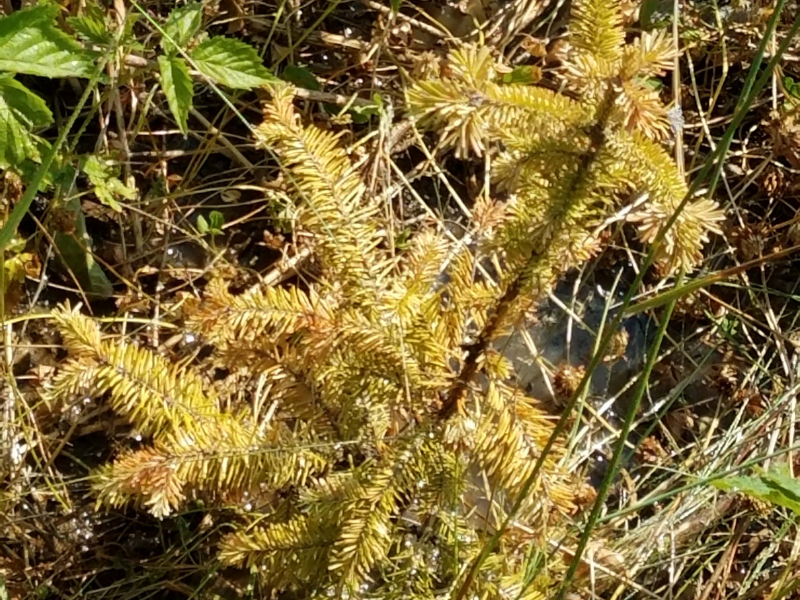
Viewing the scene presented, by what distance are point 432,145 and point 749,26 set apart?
0.73 meters

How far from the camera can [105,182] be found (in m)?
1.50

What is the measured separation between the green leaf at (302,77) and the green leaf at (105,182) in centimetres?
39

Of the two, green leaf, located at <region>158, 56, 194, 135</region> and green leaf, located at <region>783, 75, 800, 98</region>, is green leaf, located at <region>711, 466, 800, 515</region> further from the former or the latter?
green leaf, located at <region>783, 75, 800, 98</region>

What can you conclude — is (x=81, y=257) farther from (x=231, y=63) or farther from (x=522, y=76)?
(x=522, y=76)

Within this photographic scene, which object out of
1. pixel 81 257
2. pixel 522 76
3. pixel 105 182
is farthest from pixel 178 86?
pixel 522 76

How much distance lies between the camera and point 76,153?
1631mm

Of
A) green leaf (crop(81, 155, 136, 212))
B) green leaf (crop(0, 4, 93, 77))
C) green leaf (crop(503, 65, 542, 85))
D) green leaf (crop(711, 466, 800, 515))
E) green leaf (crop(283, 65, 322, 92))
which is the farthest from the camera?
green leaf (crop(283, 65, 322, 92))

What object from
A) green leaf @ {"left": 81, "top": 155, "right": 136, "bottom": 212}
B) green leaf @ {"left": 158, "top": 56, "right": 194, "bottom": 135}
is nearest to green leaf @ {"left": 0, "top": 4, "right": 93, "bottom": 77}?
green leaf @ {"left": 158, "top": 56, "right": 194, "bottom": 135}

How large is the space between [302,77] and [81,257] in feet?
1.77

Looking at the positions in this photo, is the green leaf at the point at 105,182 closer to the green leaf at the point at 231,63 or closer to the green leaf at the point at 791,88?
the green leaf at the point at 231,63

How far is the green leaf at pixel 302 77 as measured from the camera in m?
1.69

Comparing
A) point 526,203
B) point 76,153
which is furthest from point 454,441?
point 76,153

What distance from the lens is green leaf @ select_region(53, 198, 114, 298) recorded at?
1.56 metres

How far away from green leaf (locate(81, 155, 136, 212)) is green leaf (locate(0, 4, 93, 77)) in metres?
0.27
